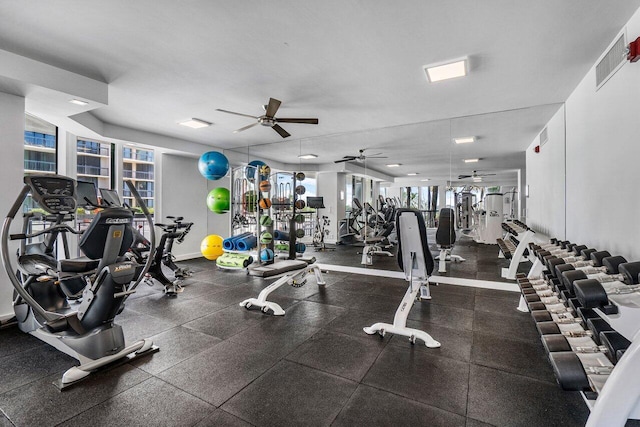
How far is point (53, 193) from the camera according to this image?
2504mm

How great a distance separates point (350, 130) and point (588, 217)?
3.71 meters

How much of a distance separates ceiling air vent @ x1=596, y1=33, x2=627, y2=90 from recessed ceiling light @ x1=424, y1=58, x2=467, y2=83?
1105mm

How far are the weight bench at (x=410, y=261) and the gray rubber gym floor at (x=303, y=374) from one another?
0.35 feet

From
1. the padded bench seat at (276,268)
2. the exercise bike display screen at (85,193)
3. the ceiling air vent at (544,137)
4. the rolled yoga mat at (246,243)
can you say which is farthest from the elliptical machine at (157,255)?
the ceiling air vent at (544,137)

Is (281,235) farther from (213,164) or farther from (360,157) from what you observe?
(360,157)

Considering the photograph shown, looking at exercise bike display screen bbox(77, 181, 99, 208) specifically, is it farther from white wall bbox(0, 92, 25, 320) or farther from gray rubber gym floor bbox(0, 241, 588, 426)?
gray rubber gym floor bbox(0, 241, 588, 426)

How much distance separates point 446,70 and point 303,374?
3.17 meters

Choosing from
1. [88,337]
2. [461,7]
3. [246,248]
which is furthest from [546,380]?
[246,248]

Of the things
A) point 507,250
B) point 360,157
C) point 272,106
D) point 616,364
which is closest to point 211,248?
point 272,106

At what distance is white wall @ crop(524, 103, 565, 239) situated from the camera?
3723mm

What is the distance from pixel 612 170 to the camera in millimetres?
2340

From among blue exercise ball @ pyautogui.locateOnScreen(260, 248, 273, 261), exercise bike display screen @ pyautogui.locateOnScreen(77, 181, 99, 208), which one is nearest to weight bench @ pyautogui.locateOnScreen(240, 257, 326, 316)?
blue exercise ball @ pyautogui.locateOnScreen(260, 248, 273, 261)

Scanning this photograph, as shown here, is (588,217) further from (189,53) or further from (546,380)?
(189,53)

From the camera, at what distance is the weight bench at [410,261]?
2.71 metres
